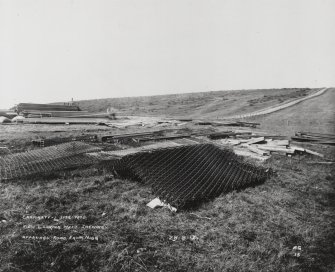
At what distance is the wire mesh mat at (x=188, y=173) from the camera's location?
5131 mm

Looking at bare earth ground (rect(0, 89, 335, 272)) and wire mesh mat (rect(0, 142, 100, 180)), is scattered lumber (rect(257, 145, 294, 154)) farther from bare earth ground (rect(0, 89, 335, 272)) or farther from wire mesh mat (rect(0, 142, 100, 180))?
wire mesh mat (rect(0, 142, 100, 180))

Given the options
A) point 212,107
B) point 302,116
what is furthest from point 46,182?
point 212,107

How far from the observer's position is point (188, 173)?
5.81 m

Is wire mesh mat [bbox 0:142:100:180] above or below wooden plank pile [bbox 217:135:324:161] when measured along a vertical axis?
above

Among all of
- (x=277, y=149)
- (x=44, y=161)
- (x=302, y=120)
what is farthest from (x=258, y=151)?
(x=302, y=120)

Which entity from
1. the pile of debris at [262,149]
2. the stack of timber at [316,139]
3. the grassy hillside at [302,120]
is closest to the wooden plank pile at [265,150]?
the pile of debris at [262,149]

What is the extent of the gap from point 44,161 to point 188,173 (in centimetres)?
385

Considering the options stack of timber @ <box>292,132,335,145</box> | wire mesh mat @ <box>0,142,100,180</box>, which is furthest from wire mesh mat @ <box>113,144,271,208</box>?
stack of timber @ <box>292,132,335,145</box>

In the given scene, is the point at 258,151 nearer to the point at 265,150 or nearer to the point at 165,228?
the point at 265,150

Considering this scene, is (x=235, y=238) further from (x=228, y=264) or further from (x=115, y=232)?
(x=115, y=232)

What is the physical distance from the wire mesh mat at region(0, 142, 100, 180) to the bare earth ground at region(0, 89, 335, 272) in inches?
11.7

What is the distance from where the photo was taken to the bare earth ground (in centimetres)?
322

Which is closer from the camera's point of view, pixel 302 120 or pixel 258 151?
pixel 258 151

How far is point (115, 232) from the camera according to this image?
3881 mm
